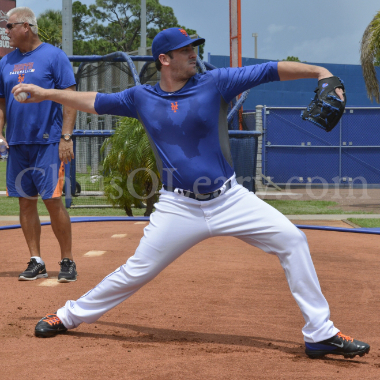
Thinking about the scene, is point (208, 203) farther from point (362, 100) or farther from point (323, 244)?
point (362, 100)

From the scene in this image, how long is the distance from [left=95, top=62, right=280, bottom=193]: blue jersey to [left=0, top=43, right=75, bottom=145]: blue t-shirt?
1.89m

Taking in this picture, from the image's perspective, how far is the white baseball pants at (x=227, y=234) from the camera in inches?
125

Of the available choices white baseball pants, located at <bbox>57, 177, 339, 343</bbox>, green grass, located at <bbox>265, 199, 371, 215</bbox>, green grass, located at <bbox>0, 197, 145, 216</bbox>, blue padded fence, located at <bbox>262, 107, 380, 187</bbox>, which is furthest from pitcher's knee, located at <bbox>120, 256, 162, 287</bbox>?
blue padded fence, located at <bbox>262, 107, 380, 187</bbox>

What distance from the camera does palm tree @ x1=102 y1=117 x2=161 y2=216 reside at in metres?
10.4

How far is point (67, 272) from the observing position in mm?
5070

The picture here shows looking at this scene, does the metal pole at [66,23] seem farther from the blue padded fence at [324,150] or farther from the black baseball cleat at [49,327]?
the black baseball cleat at [49,327]

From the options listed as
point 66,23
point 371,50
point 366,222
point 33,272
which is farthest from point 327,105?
point 66,23

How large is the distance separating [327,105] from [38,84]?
2.81m

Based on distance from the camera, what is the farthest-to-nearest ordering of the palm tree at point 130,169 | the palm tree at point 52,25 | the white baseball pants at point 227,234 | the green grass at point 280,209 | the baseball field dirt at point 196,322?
the palm tree at point 52,25
the green grass at point 280,209
the palm tree at point 130,169
the white baseball pants at point 227,234
the baseball field dirt at point 196,322

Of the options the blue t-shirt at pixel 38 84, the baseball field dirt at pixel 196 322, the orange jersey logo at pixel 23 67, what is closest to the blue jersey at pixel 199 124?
the baseball field dirt at pixel 196 322

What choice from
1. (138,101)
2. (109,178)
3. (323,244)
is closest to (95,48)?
(109,178)

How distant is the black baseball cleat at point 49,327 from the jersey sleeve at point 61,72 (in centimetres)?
228

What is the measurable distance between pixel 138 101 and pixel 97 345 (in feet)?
4.93

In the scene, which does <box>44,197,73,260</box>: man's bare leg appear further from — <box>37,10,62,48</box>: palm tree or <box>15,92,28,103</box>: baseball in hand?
<box>37,10,62,48</box>: palm tree
